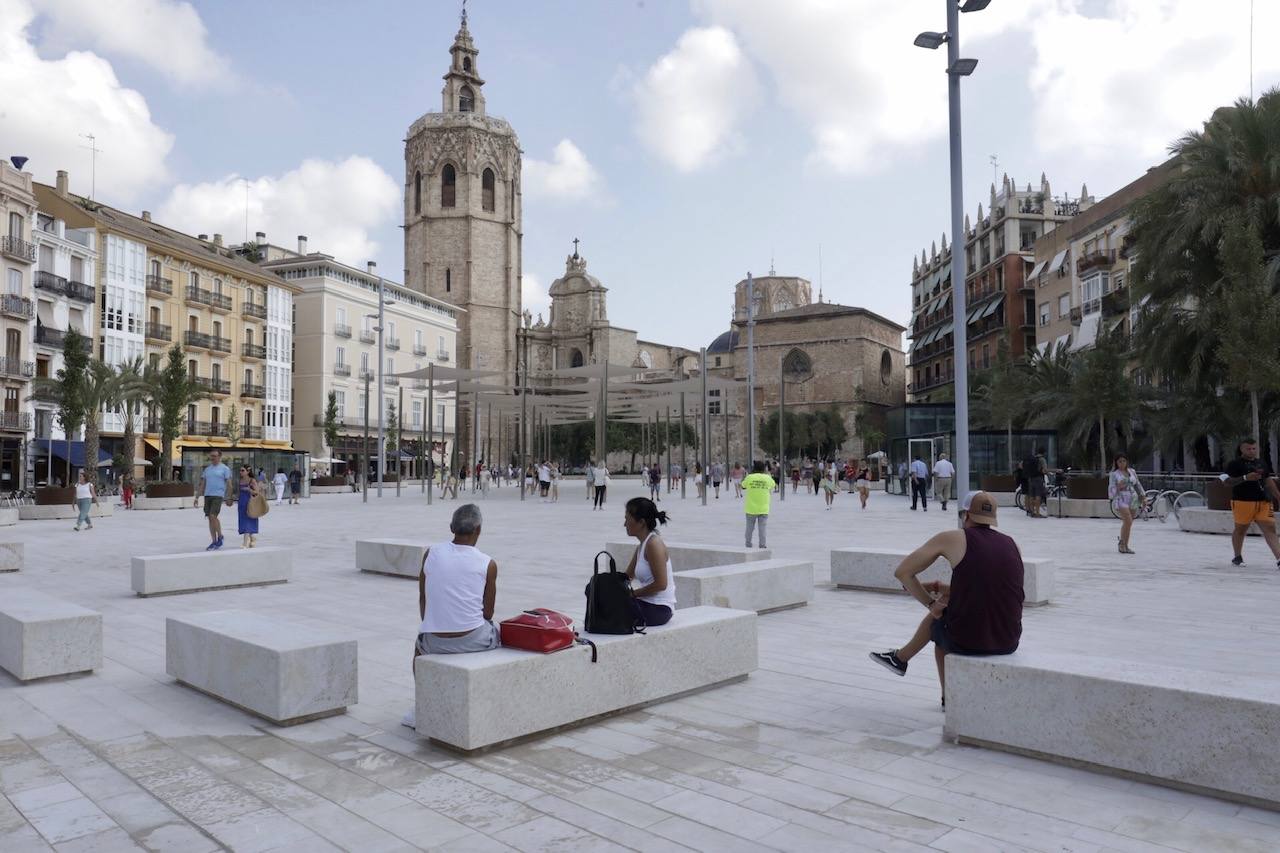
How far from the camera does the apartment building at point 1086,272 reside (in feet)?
133

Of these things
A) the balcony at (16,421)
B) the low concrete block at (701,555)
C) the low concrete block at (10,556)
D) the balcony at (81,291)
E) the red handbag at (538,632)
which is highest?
the balcony at (81,291)

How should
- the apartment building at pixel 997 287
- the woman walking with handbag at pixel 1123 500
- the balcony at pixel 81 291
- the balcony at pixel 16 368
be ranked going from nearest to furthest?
the woman walking with handbag at pixel 1123 500, the balcony at pixel 16 368, the balcony at pixel 81 291, the apartment building at pixel 997 287

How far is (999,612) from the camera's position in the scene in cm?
451

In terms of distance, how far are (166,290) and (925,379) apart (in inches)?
2103

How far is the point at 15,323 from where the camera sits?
3772 centimetres

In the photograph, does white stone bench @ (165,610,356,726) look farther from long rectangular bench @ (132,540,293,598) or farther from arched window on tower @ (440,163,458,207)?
arched window on tower @ (440,163,458,207)

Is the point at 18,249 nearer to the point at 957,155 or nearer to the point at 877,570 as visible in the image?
the point at 957,155

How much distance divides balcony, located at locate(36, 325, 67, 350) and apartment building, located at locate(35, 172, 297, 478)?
2751 mm

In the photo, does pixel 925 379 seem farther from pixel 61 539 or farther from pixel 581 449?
pixel 61 539

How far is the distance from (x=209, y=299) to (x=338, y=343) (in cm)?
1061

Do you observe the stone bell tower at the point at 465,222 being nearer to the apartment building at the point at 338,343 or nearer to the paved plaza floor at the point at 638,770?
the apartment building at the point at 338,343

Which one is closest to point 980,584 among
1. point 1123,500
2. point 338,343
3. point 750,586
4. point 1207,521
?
point 750,586

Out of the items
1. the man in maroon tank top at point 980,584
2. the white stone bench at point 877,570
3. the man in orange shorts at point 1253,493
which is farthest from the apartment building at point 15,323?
the man in maroon tank top at point 980,584

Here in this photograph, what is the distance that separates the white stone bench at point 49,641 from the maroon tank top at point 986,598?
533 cm
